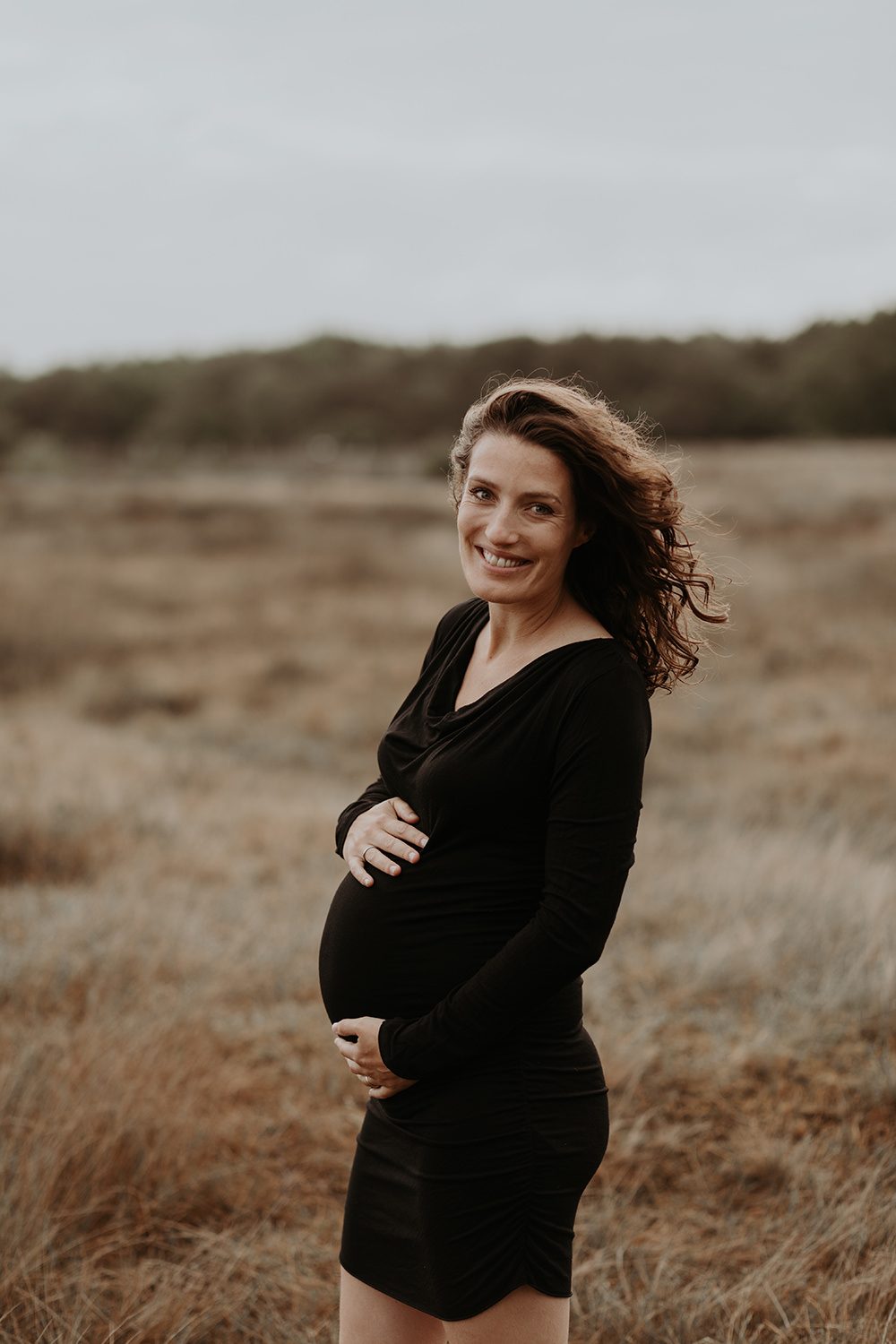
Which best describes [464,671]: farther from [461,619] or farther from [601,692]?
[601,692]

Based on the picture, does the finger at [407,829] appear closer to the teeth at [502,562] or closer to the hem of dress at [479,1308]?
the teeth at [502,562]

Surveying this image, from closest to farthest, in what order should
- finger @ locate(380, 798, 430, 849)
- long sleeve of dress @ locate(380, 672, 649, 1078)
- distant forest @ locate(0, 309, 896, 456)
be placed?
long sleeve of dress @ locate(380, 672, 649, 1078)
finger @ locate(380, 798, 430, 849)
distant forest @ locate(0, 309, 896, 456)

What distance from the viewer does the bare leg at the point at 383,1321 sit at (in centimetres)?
179

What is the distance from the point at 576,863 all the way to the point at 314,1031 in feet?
9.02

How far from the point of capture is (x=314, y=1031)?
12.7ft

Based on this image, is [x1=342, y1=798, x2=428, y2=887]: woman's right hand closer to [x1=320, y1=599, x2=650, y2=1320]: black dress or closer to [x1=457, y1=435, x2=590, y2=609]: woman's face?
[x1=320, y1=599, x2=650, y2=1320]: black dress

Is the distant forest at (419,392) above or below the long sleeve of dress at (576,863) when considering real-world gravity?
above

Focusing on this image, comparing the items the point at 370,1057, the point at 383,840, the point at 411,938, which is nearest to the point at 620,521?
the point at 383,840

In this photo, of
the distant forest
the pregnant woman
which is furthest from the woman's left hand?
the distant forest

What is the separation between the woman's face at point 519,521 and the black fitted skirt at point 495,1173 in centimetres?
79

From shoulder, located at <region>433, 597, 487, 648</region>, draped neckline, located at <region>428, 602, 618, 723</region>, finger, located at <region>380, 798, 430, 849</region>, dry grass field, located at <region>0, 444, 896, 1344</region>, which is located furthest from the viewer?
dry grass field, located at <region>0, 444, 896, 1344</region>

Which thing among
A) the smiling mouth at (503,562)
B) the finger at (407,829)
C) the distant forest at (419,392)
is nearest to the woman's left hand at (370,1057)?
the finger at (407,829)

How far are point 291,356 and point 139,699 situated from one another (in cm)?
4929

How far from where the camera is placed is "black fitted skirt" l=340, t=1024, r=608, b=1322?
163 cm
